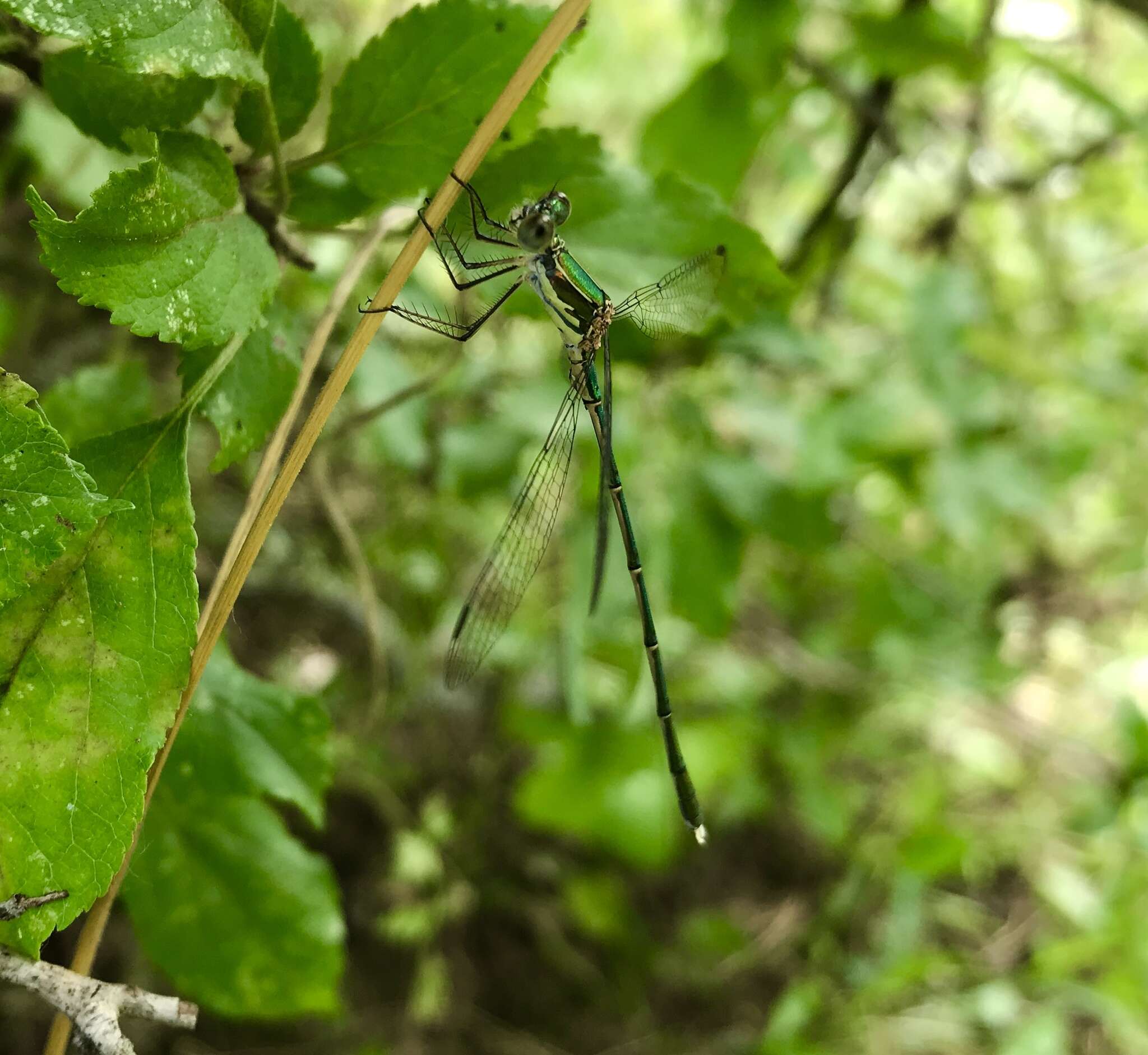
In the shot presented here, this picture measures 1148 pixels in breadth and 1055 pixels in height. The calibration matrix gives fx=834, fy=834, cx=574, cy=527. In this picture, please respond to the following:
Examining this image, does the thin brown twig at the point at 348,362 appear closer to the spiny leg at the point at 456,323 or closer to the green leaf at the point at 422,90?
the green leaf at the point at 422,90

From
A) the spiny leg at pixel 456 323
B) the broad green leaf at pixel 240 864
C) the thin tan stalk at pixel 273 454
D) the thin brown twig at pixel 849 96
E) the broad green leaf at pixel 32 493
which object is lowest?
the broad green leaf at pixel 240 864

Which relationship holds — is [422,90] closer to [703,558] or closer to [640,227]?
[640,227]

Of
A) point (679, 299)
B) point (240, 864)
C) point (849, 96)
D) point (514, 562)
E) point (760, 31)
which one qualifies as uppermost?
point (849, 96)

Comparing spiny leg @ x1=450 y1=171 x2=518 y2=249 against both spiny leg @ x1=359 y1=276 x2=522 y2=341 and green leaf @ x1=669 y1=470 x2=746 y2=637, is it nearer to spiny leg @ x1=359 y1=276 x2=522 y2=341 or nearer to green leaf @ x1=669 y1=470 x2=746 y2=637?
spiny leg @ x1=359 y1=276 x2=522 y2=341

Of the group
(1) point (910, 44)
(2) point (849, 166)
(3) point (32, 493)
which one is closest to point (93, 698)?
(3) point (32, 493)

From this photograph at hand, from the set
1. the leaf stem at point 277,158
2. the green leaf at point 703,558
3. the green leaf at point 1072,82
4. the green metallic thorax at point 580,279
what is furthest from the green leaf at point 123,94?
the green leaf at point 1072,82

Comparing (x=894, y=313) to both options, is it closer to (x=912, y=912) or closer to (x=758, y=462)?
→ (x=758, y=462)
